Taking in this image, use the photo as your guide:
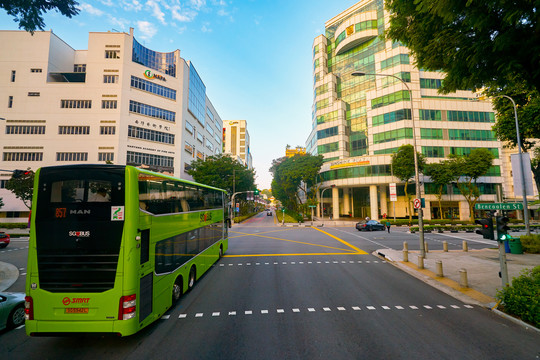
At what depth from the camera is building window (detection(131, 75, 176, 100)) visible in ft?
142

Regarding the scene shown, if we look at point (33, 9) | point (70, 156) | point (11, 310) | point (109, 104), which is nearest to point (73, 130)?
point (70, 156)

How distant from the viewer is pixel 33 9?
9.99 meters

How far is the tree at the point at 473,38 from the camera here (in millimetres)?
6255

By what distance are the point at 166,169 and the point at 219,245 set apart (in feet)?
116

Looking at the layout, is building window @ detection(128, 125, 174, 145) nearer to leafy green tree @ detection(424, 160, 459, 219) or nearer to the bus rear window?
the bus rear window

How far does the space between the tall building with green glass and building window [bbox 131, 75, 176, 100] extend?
3253 centimetres

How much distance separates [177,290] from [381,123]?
159ft

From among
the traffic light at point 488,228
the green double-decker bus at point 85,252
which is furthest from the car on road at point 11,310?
the traffic light at point 488,228

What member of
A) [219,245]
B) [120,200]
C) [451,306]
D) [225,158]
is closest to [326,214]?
[225,158]

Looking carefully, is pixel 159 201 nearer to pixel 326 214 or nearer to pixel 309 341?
pixel 309 341

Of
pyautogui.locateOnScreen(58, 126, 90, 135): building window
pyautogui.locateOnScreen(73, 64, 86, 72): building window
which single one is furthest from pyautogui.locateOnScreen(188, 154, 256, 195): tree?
pyautogui.locateOnScreen(73, 64, 86, 72): building window

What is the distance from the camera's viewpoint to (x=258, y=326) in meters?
6.21

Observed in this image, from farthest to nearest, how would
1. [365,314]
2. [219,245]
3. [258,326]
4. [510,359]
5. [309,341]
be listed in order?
[219,245] < [365,314] < [258,326] < [309,341] < [510,359]

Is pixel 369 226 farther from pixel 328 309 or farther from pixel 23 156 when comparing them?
pixel 23 156
